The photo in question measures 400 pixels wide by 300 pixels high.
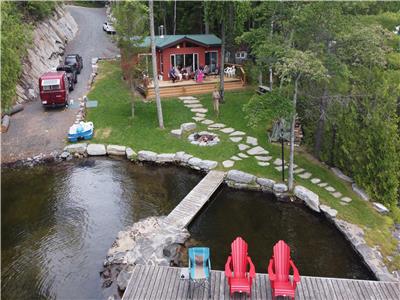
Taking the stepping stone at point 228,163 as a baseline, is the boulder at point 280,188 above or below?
below

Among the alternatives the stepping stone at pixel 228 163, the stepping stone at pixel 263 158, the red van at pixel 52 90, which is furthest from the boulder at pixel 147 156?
the red van at pixel 52 90

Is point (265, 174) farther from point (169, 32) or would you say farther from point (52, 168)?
point (169, 32)

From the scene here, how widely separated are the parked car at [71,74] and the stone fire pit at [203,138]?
11.1 meters

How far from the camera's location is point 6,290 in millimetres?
10828

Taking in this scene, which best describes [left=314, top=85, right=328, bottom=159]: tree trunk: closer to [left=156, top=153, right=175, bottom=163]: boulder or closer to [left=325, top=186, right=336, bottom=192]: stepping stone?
[left=325, top=186, right=336, bottom=192]: stepping stone

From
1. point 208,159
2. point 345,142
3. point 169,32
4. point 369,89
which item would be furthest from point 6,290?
point 169,32

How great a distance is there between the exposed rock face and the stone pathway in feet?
36.4

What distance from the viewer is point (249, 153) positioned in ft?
58.5

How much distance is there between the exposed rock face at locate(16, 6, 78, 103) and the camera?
25.1 m

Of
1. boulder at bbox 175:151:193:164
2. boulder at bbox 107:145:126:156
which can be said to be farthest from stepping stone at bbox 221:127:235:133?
boulder at bbox 107:145:126:156

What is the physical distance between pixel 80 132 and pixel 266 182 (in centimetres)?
1005

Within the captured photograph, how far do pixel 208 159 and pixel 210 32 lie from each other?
19.6m

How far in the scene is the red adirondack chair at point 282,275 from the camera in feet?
30.2

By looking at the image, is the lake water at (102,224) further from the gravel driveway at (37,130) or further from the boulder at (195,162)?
the gravel driveway at (37,130)
